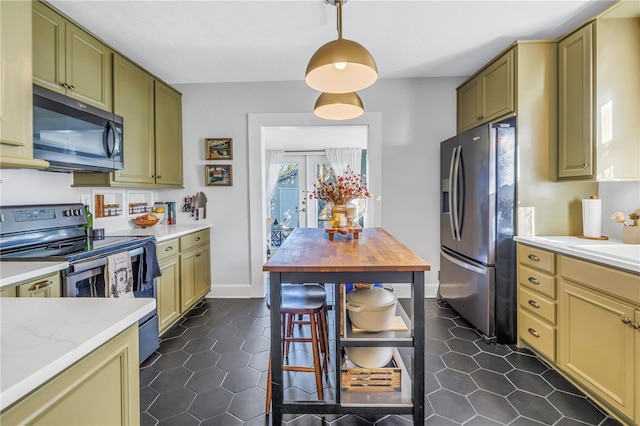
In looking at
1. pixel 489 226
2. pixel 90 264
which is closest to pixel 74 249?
pixel 90 264

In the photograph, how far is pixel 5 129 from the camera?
3.11 feet

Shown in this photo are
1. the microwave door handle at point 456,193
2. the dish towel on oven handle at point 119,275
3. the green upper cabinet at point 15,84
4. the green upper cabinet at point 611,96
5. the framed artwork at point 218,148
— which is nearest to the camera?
the green upper cabinet at point 15,84

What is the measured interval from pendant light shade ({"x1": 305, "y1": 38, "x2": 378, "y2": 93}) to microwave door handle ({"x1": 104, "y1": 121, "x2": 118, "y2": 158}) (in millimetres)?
1629

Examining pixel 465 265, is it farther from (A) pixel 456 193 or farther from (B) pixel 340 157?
(B) pixel 340 157

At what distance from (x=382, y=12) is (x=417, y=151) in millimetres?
1632

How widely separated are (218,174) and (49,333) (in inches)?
120

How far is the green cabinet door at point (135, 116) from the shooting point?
2.55m

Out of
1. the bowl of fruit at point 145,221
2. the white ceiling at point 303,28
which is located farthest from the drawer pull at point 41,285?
the white ceiling at point 303,28

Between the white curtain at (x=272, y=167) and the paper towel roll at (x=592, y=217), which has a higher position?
the white curtain at (x=272, y=167)

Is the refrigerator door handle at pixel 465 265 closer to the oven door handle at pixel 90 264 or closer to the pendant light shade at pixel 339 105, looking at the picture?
the pendant light shade at pixel 339 105

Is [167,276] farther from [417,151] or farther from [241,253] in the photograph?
[417,151]

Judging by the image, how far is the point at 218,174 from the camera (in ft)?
11.8

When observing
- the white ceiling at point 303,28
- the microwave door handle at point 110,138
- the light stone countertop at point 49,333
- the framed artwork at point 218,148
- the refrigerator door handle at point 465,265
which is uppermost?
the white ceiling at point 303,28

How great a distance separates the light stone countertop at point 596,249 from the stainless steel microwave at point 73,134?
3223mm
